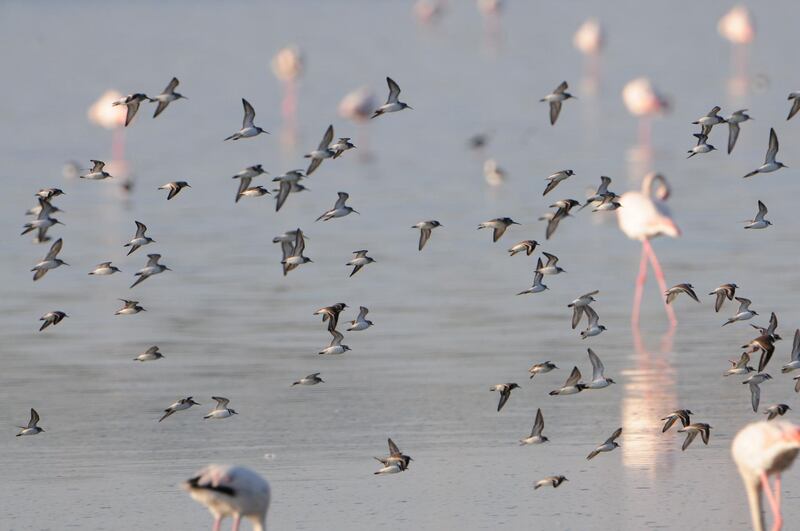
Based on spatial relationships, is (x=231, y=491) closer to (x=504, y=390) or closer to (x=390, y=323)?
(x=504, y=390)

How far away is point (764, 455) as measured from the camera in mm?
10547

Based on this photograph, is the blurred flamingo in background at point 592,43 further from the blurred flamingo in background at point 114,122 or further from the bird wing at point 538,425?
the bird wing at point 538,425

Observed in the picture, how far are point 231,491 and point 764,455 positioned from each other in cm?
298

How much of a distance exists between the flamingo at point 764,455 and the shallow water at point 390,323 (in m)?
0.64

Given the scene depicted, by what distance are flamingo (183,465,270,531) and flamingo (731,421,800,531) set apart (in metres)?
2.73

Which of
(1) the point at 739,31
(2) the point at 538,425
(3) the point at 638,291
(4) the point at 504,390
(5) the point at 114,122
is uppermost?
(1) the point at 739,31

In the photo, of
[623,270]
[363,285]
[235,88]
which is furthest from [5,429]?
[235,88]

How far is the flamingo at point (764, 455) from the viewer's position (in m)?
10.5

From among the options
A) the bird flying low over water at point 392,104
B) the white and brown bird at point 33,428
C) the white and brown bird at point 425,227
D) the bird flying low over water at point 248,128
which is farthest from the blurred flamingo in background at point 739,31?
the white and brown bird at point 33,428

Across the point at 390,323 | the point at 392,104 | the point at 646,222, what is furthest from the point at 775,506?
the point at 646,222

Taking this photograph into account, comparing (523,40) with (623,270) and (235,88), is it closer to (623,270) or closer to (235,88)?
(235,88)

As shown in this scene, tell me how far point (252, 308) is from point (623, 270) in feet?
15.7

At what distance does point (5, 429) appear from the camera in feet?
46.9

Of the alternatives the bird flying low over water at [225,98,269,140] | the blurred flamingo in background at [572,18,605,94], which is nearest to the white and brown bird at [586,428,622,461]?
the bird flying low over water at [225,98,269,140]
